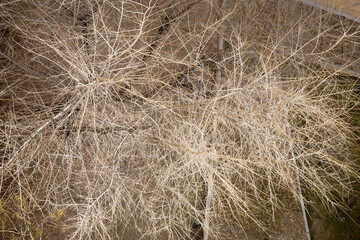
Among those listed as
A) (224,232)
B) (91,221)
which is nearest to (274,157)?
(224,232)

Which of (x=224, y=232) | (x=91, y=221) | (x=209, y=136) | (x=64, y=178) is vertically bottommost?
(x=224, y=232)

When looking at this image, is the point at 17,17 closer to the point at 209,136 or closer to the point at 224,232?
the point at 209,136

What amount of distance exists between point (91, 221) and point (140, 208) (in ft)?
1.89

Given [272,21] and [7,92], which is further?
[272,21]

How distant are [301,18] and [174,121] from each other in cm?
220

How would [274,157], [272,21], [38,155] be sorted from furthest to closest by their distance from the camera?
[272,21]
[274,157]
[38,155]

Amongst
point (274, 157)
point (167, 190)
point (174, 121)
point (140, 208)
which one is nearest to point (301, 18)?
point (274, 157)

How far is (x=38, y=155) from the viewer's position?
118 inches

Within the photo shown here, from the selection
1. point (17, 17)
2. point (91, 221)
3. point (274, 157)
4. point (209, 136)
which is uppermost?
point (17, 17)

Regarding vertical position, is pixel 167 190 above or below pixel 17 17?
below

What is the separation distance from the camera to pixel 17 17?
3.19 m

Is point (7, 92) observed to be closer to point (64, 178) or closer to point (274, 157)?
point (64, 178)

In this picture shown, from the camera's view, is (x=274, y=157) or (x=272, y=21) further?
(x=272, y=21)

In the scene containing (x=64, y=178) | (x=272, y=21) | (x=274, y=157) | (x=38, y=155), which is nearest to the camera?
(x=38, y=155)
